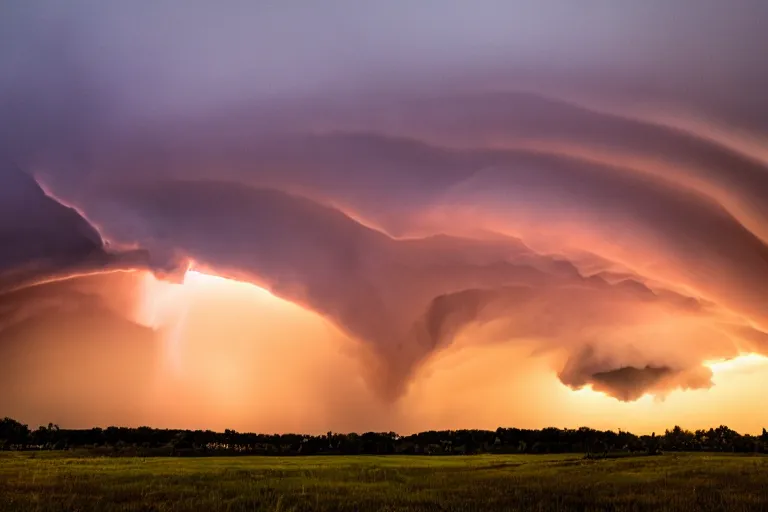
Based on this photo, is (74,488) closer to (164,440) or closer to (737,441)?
(164,440)

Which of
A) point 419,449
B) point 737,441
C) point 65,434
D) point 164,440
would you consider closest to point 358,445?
point 419,449

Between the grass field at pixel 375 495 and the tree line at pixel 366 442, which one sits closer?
the grass field at pixel 375 495

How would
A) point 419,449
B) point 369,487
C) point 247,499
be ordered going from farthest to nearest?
point 419,449 → point 369,487 → point 247,499

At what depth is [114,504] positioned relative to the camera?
31.0m

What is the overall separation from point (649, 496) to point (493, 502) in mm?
10873

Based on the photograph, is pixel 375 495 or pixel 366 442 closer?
pixel 375 495

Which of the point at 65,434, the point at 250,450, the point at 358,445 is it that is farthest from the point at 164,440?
the point at 358,445

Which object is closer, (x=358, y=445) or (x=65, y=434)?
(x=358, y=445)

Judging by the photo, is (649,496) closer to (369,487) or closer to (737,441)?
(369,487)

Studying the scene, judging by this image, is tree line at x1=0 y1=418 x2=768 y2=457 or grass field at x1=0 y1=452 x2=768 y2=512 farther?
tree line at x1=0 y1=418 x2=768 y2=457

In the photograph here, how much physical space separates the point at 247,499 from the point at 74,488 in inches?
574

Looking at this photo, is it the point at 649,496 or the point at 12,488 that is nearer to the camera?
the point at 649,496

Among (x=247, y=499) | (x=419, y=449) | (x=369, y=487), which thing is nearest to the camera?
(x=247, y=499)

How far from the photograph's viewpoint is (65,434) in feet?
591
